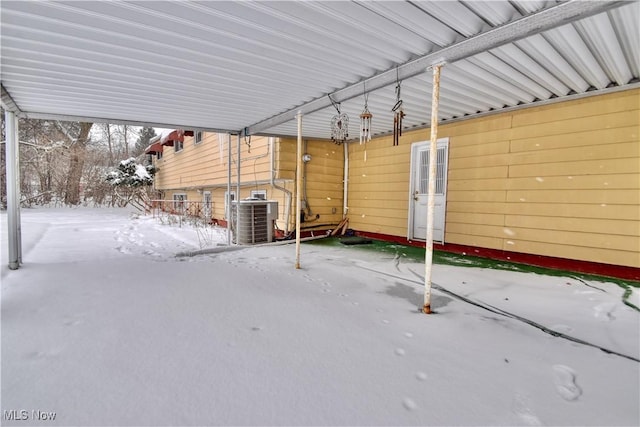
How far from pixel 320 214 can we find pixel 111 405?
600 cm

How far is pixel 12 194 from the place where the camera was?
380cm

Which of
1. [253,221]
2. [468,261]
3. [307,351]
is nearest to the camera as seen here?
[307,351]

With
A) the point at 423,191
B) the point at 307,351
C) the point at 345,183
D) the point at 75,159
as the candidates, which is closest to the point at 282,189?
the point at 345,183

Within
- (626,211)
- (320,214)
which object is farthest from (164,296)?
(626,211)

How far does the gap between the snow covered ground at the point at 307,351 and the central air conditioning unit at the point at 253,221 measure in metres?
2.25

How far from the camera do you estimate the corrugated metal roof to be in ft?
7.06

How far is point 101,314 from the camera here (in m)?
2.37

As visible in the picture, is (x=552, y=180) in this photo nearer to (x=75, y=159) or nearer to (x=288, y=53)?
(x=288, y=53)

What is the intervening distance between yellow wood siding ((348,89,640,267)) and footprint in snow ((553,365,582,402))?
10.2 ft

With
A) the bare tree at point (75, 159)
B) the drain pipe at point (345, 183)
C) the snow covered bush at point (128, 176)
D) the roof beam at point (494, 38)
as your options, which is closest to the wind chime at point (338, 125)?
the roof beam at point (494, 38)

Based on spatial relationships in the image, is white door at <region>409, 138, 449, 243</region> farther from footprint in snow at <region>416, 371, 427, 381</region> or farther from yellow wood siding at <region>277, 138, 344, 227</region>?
footprint in snow at <region>416, 371, 427, 381</region>

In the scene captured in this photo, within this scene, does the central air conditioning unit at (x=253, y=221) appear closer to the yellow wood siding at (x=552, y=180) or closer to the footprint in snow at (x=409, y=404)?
the yellow wood siding at (x=552, y=180)

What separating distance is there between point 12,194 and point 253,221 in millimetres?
Answer: 3410

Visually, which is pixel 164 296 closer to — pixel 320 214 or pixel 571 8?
pixel 571 8
